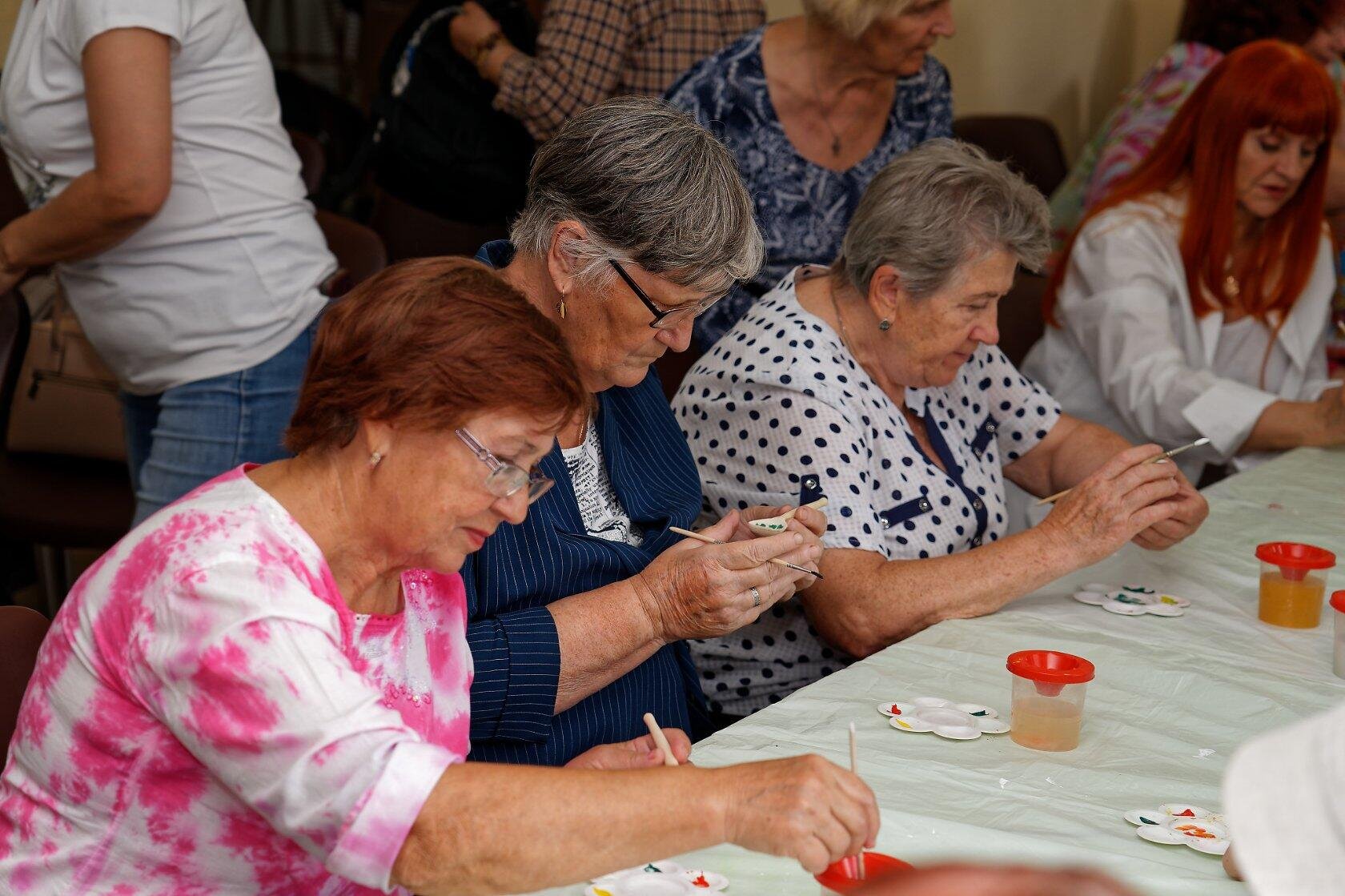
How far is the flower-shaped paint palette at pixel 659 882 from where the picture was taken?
1.33 m

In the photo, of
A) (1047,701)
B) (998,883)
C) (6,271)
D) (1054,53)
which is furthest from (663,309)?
(1054,53)

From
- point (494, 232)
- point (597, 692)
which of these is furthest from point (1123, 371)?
point (597, 692)

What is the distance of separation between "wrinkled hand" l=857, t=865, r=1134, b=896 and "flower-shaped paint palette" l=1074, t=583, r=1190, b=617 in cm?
165

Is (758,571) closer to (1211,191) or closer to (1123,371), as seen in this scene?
(1123,371)

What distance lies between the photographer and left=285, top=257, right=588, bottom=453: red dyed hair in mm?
1280

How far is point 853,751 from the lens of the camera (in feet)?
4.66

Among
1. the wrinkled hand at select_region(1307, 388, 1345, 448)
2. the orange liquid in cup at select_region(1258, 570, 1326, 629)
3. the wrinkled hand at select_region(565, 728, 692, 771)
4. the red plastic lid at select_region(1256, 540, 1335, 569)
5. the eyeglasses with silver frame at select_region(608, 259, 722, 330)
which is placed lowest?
the wrinkled hand at select_region(1307, 388, 1345, 448)

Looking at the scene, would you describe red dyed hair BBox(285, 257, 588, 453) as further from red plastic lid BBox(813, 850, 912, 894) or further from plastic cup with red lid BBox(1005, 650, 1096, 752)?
plastic cup with red lid BBox(1005, 650, 1096, 752)

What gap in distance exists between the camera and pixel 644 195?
6.07 feet

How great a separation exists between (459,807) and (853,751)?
0.45 m

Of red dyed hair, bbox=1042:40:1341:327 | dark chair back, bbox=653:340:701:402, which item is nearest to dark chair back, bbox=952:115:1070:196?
red dyed hair, bbox=1042:40:1341:327

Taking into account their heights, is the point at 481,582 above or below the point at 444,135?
below

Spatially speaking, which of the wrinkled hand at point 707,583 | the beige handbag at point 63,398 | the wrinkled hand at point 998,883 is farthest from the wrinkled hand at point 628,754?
the beige handbag at point 63,398

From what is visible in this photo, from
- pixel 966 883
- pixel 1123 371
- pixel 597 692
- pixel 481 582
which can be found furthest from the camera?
pixel 1123 371
